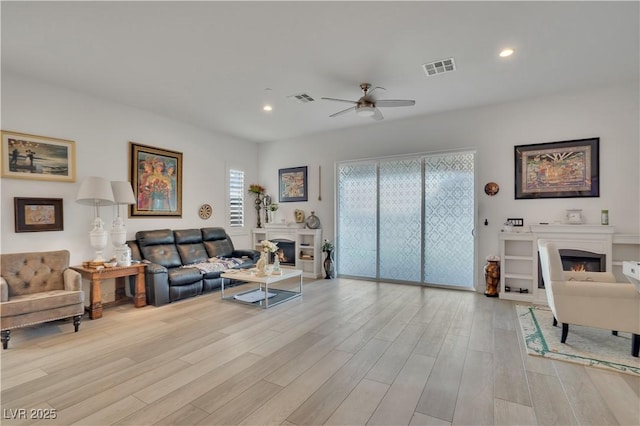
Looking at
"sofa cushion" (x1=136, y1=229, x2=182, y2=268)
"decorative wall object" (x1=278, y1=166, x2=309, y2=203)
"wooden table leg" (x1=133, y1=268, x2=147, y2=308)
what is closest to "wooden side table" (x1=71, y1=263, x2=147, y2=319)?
"wooden table leg" (x1=133, y1=268, x2=147, y2=308)

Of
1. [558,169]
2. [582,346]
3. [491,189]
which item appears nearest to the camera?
[582,346]

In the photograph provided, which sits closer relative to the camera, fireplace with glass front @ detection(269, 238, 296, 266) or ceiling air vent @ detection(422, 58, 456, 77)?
ceiling air vent @ detection(422, 58, 456, 77)

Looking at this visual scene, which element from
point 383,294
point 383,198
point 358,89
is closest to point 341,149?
point 383,198

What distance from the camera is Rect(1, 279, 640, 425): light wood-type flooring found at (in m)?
2.05

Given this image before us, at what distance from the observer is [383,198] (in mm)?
6262

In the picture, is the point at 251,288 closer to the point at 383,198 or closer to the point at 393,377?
the point at 383,198

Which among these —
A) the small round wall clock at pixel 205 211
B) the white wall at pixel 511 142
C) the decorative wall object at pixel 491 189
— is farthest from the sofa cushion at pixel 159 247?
the decorative wall object at pixel 491 189

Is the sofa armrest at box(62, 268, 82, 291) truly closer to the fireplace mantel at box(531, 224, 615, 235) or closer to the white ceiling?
the white ceiling

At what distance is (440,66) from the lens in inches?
153

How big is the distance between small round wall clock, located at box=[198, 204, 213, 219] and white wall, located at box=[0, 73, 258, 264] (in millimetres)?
89

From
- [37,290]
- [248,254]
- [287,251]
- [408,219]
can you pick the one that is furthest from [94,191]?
[408,219]

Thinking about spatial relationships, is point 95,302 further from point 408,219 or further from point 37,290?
point 408,219

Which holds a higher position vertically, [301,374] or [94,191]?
[94,191]

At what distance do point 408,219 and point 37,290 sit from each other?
5.68 metres
